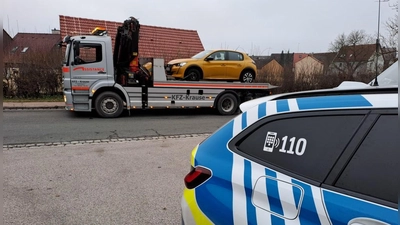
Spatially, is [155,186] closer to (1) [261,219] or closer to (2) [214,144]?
(2) [214,144]

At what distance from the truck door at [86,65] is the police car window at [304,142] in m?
9.23

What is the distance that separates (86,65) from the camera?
32.3ft

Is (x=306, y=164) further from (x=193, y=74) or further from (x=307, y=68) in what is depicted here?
(x=307, y=68)

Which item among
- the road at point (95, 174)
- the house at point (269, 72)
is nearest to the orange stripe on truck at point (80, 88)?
the road at point (95, 174)

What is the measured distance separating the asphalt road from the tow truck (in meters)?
4.29

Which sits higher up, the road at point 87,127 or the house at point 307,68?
the house at point 307,68

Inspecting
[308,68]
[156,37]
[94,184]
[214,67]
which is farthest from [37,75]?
[308,68]

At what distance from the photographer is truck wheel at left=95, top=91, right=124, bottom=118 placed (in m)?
10.2

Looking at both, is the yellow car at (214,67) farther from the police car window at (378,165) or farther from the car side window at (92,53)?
the police car window at (378,165)

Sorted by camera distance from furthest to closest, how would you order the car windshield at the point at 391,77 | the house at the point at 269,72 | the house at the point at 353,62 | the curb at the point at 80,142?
the house at the point at 353,62 < the house at the point at 269,72 < the curb at the point at 80,142 < the car windshield at the point at 391,77

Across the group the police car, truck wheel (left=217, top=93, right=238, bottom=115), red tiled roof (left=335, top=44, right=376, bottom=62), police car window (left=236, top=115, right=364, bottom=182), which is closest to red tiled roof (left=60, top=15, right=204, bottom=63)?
truck wheel (left=217, top=93, right=238, bottom=115)

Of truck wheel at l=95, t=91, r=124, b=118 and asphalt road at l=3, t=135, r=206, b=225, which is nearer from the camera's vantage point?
asphalt road at l=3, t=135, r=206, b=225

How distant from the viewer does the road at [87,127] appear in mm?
7113

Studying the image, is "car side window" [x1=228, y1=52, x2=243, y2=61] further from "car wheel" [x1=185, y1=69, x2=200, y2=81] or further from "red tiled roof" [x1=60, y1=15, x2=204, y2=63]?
"red tiled roof" [x1=60, y1=15, x2=204, y2=63]
